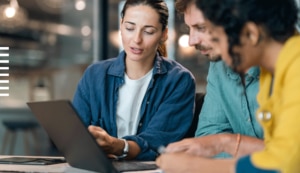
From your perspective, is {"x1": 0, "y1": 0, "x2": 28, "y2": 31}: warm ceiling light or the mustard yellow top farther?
{"x1": 0, "y1": 0, "x2": 28, "y2": 31}: warm ceiling light

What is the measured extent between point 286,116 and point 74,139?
604 mm

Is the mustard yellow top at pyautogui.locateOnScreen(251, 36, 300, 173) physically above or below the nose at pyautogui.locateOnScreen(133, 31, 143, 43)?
below

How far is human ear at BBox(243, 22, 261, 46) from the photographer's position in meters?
1.02

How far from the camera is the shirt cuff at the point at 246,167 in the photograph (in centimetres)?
95

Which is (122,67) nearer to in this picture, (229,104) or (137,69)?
(137,69)

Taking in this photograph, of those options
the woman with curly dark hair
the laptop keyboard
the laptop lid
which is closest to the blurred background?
the laptop keyboard

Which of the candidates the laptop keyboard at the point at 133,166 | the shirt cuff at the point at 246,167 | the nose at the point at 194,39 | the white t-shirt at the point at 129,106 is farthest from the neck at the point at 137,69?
Result: the shirt cuff at the point at 246,167

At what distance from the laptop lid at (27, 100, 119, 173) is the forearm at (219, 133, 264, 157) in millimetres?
286

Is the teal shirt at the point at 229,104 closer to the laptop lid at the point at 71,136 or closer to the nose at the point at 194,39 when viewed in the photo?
the nose at the point at 194,39

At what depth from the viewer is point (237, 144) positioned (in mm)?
1349

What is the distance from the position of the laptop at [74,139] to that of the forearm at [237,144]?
0.76 ft

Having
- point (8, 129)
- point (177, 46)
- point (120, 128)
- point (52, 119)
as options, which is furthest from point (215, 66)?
point (8, 129)

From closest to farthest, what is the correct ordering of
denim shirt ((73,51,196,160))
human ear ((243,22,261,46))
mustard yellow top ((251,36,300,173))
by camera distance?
mustard yellow top ((251,36,300,173)) → human ear ((243,22,261,46)) → denim shirt ((73,51,196,160))

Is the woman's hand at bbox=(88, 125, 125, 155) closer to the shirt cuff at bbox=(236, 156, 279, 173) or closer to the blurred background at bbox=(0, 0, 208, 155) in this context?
the shirt cuff at bbox=(236, 156, 279, 173)
